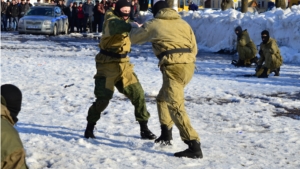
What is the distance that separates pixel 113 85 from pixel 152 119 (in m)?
1.64

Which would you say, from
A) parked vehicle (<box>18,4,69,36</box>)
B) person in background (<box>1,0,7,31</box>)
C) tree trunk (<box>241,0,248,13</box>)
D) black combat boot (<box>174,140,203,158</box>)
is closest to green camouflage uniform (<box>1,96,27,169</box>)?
black combat boot (<box>174,140,203,158</box>)

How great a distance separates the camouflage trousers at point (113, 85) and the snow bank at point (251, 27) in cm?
1113

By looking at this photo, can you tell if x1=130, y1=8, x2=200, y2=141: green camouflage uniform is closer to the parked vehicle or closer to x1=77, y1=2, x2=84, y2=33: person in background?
the parked vehicle

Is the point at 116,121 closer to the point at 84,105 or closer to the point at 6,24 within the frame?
the point at 84,105

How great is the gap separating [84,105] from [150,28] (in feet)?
12.1

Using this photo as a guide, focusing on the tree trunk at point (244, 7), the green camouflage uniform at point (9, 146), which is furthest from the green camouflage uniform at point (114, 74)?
the tree trunk at point (244, 7)

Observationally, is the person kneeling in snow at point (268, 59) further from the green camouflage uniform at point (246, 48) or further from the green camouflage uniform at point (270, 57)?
the green camouflage uniform at point (246, 48)

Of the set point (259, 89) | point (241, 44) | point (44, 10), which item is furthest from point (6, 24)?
point (259, 89)

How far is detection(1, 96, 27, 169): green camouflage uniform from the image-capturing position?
3219mm

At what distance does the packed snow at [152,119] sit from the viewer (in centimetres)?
616

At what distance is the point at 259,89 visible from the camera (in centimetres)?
1153

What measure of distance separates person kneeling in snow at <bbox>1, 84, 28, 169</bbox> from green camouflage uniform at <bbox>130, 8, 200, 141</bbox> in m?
2.66

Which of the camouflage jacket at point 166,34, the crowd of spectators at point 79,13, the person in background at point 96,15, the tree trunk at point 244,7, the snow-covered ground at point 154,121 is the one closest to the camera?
the camouflage jacket at point 166,34

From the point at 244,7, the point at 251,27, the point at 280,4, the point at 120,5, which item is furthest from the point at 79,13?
the point at 120,5
